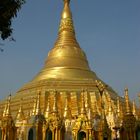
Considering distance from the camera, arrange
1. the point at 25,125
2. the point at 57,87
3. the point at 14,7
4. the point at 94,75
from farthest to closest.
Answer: the point at 94,75 → the point at 57,87 → the point at 25,125 → the point at 14,7

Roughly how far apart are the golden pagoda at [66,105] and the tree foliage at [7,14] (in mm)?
13981

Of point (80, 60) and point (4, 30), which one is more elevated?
point (80, 60)

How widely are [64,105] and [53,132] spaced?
713 cm

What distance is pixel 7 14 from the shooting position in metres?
9.93

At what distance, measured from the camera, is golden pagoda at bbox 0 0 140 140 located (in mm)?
25211

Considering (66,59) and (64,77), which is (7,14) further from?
(66,59)

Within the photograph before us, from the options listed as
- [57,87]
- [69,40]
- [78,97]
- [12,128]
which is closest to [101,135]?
[12,128]

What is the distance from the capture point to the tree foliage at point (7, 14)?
991 cm

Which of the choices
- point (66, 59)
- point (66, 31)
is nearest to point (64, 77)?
point (66, 59)

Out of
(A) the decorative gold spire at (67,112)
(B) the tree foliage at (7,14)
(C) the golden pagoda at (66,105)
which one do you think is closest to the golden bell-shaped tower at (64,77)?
(C) the golden pagoda at (66,105)

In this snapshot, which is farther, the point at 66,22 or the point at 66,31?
the point at 66,22

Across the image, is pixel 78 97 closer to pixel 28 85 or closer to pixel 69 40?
pixel 28 85

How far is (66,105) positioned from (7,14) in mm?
22484

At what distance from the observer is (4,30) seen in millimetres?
10320
